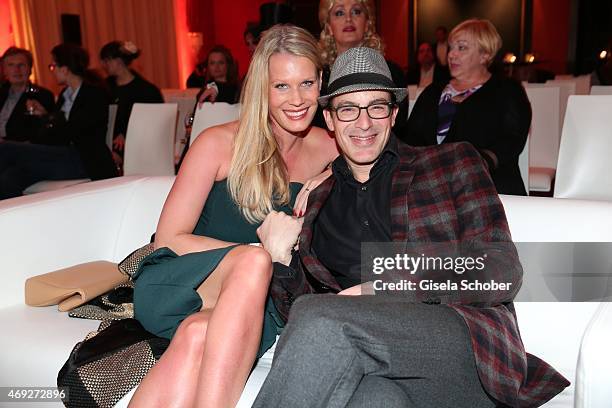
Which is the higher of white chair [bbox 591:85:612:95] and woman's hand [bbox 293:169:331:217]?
white chair [bbox 591:85:612:95]

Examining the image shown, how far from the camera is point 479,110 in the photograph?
10.4 ft

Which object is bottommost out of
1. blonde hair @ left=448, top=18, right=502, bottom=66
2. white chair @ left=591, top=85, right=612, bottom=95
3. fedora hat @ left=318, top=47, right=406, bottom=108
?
white chair @ left=591, top=85, right=612, bottom=95

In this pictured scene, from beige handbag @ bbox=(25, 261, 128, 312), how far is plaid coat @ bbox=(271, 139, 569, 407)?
67cm

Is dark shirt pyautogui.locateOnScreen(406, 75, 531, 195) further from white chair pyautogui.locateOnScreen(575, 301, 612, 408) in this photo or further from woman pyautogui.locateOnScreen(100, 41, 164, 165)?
woman pyautogui.locateOnScreen(100, 41, 164, 165)

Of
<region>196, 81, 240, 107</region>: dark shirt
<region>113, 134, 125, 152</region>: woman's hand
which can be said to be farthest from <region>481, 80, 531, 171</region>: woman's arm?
<region>113, 134, 125, 152</region>: woman's hand

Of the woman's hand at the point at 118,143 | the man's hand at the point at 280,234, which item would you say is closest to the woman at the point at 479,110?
the man's hand at the point at 280,234

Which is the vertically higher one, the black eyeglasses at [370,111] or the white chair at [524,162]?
the black eyeglasses at [370,111]

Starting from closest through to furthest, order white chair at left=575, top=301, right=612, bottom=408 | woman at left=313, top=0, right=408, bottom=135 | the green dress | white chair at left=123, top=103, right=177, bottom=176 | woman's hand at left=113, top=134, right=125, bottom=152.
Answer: white chair at left=575, top=301, right=612, bottom=408 < the green dress < woman at left=313, top=0, right=408, bottom=135 < white chair at left=123, top=103, right=177, bottom=176 < woman's hand at left=113, top=134, right=125, bottom=152

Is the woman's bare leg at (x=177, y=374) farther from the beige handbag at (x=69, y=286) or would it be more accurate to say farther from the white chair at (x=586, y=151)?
the white chair at (x=586, y=151)

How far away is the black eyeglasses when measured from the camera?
1886mm

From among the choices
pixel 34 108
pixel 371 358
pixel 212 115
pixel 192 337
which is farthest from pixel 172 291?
pixel 34 108

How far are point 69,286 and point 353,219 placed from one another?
969 millimetres

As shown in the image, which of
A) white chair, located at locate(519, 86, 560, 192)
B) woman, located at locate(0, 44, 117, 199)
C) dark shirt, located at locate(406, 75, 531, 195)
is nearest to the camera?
dark shirt, located at locate(406, 75, 531, 195)

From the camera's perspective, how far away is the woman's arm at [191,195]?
2115 millimetres
